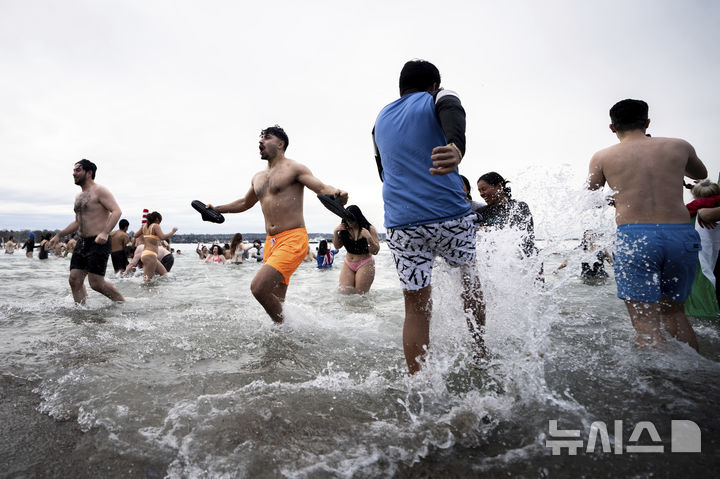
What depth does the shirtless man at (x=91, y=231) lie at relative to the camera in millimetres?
4883

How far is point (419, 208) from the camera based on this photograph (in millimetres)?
2100

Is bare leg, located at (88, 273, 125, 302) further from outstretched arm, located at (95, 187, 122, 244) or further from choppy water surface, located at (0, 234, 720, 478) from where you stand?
choppy water surface, located at (0, 234, 720, 478)

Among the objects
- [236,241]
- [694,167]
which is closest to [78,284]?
[694,167]

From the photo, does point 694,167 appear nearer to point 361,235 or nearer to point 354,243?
point 361,235

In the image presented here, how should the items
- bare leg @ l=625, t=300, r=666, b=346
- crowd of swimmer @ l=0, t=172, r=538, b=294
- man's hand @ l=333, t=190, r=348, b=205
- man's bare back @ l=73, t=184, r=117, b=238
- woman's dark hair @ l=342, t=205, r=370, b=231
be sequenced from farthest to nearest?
woman's dark hair @ l=342, t=205, r=370, b=231 < man's bare back @ l=73, t=184, r=117, b=238 < crowd of swimmer @ l=0, t=172, r=538, b=294 < man's hand @ l=333, t=190, r=348, b=205 < bare leg @ l=625, t=300, r=666, b=346

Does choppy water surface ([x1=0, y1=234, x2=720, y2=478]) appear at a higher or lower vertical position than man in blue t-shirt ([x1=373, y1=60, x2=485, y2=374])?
lower

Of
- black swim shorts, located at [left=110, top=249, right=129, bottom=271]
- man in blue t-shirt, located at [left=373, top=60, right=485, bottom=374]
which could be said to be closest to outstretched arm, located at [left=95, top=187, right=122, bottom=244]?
man in blue t-shirt, located at [left=373, top=60, right=485, bottom=374]

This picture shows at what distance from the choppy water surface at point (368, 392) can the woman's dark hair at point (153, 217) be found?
239 inches

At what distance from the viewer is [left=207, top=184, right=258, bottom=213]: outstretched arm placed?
169 inches

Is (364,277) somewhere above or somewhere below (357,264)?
below

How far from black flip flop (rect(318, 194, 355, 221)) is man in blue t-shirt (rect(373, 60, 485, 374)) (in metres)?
0.72

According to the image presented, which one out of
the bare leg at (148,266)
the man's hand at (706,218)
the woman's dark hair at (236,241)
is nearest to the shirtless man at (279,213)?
the man's hand at (706,218)

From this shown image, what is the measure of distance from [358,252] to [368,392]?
416cm

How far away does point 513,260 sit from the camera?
3.01m
